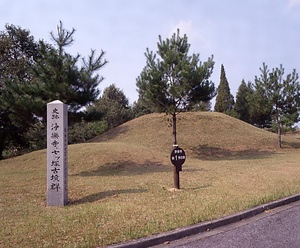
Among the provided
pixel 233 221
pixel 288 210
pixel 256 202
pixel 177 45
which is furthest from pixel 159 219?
pixel 177 45

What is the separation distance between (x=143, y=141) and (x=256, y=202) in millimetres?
14611

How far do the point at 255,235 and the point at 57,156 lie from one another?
443 cm

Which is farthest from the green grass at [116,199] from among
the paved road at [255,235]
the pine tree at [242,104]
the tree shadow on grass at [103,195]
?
the pine tree at [242,104]

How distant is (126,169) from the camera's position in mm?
12609

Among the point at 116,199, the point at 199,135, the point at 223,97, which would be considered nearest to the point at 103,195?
the point at 116,199

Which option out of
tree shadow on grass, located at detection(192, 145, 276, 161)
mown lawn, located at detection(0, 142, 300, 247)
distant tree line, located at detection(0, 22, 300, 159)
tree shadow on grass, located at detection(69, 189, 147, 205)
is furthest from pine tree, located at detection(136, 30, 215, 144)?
tree shadow on grass, located at detection(69, 189, 147, 205)

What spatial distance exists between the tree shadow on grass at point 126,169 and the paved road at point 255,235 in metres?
6.61

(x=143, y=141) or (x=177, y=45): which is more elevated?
(x=177, y=45)

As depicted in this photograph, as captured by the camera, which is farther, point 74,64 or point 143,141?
point 143,141

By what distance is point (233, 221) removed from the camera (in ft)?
17.0

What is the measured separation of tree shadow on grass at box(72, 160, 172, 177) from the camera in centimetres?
1172

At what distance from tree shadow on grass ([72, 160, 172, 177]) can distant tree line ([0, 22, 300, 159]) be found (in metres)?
2.11

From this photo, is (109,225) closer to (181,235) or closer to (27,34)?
(181,235)

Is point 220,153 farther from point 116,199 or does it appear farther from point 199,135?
point 116,199
